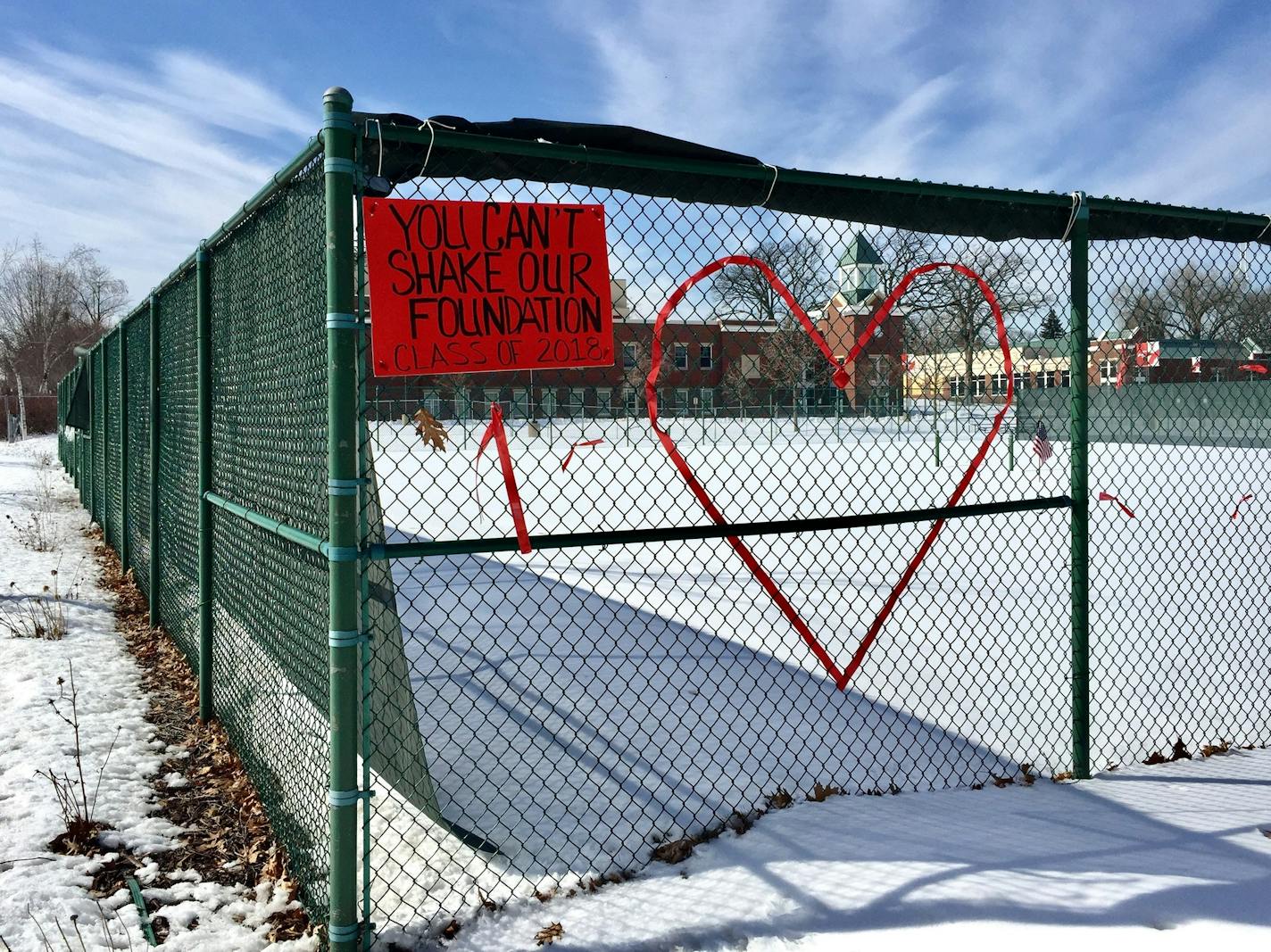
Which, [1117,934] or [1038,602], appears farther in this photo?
[1038,602]

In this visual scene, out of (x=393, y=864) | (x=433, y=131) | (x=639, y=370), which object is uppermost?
(x=433, y=131)

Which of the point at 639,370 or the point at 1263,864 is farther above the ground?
A: the point at 639,370

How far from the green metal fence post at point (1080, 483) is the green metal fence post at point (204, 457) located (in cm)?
411

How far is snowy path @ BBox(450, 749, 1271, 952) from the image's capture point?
2.71 m

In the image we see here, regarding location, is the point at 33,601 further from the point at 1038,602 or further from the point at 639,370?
the point at 1038,602

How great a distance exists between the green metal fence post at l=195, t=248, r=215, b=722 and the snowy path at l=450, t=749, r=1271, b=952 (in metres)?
2.64

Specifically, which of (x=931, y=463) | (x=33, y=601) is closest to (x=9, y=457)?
(x=33, y=601)

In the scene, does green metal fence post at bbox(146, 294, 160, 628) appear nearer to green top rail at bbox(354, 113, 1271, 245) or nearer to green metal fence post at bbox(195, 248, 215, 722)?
green metal fence post at bbox(195, 248, 215, 722)

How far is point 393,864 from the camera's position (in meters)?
3.36

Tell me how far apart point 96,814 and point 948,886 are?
3.24m

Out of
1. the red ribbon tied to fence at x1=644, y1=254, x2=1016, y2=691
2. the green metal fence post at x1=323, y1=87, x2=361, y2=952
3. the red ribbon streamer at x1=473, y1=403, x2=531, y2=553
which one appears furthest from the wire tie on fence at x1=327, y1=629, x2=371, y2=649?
the red ribbon tied to fence at x1=644, y1=254, x2=1016, y2=691

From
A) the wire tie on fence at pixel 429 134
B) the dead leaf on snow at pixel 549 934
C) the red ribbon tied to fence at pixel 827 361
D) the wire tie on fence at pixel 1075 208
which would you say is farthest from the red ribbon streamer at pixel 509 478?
the wire tie on fence at pixel 1075 208

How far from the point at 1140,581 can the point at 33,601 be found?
9.57 metres

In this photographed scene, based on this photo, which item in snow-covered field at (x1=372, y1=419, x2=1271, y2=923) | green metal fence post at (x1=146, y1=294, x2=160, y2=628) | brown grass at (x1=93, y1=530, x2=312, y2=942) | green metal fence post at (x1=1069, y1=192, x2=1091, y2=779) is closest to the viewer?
brown grass at (x1=93, y1=530, x2=312, y2=942)
